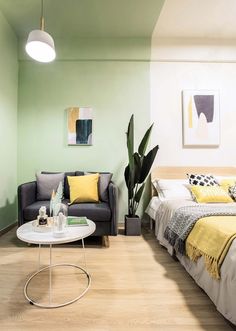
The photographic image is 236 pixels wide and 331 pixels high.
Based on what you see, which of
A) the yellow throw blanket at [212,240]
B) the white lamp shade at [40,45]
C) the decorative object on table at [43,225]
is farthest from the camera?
the white lamp shade at [40,45]

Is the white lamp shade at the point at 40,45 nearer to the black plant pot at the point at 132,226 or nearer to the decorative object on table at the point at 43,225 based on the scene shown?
the decorative object on table at the point at 43,225

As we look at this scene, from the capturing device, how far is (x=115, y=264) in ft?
A: 7.47

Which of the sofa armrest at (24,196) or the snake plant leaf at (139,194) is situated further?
the snake plant leaf at (139,194)

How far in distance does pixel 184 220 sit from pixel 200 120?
6.91 ft

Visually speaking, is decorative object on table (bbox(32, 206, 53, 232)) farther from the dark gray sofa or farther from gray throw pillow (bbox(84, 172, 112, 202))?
gray throw pillow (bbox(84, 172, 112, 202))

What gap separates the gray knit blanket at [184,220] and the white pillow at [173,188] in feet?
2.31

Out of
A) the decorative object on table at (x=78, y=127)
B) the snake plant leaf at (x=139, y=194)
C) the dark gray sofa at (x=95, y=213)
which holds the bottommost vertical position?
the dark gray sofa at (x=95, y=213)

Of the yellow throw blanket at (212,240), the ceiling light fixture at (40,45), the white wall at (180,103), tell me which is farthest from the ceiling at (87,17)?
the yellow throw blanket at (212,240)

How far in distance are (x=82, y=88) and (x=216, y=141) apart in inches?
92.5

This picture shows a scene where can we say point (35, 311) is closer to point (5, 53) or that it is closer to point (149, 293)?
point (149, 293)

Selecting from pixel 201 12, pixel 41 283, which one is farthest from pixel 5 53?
pixel 41 283

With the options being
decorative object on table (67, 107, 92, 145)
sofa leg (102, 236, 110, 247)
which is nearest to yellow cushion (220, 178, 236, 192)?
sofa leg (102, 236, 110, 247)

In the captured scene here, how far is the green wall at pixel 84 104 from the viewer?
3666 millimetres

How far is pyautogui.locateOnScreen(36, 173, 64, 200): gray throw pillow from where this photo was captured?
3.21 meters
